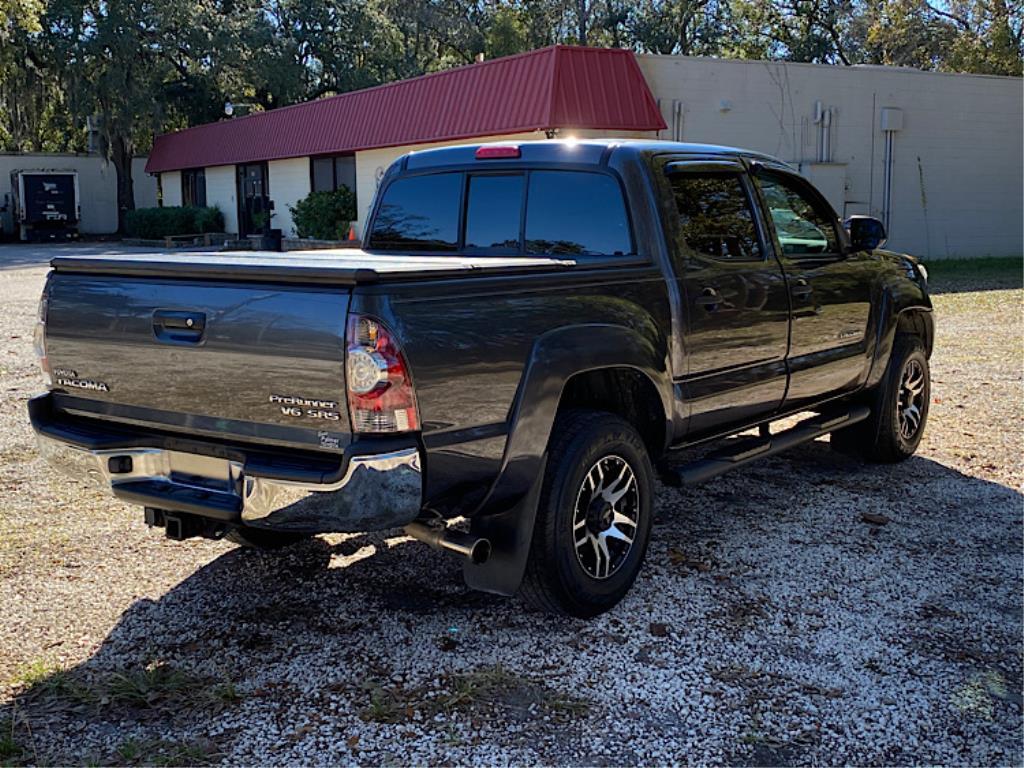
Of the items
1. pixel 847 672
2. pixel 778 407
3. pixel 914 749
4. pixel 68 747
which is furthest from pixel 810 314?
pixel 68 747

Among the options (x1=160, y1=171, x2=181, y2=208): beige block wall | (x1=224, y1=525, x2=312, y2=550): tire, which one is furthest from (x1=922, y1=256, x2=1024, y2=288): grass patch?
(x1=160, y1=171, x2=181, y2=208): beige block wall

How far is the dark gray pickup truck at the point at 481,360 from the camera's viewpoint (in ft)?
12.1

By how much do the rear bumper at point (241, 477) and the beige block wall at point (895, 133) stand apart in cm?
1778

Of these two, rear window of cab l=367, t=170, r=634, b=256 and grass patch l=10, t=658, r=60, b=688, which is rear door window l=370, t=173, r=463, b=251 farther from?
grass patch l=10, t=658, r=60, b=688

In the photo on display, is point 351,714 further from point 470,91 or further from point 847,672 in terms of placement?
point 470,91

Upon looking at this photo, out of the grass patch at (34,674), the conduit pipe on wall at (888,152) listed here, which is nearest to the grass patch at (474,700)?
the grass patch at (34,674)

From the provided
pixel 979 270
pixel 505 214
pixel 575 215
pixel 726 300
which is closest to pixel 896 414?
pixel 726 300

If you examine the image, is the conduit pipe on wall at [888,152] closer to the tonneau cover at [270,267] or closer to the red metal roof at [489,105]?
the red metal roof at [489,105]

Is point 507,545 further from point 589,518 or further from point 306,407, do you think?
point 306,407

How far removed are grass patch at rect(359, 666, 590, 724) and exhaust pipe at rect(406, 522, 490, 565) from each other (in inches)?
18.3

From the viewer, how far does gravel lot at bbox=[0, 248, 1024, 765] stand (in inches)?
142

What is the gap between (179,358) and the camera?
157 inches

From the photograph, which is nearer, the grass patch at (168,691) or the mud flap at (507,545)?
the grass patch at (168,691)

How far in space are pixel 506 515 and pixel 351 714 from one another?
3.14ft
